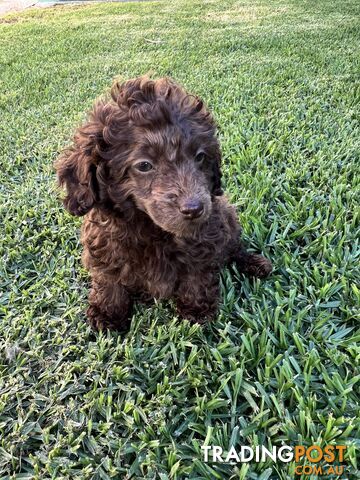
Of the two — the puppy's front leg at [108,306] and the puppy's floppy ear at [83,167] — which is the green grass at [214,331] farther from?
the puppy's floppy ear at [83,167]

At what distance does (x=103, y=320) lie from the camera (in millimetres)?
2729

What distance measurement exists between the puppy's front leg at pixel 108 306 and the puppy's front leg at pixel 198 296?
0.34m

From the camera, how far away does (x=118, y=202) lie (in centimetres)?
225

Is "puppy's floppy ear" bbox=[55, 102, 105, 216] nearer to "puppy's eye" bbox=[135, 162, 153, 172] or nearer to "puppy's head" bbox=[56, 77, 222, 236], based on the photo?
"puppy's head" bbox=[56, 77, 222, 236]

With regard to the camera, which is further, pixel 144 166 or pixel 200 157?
pixel 200 157

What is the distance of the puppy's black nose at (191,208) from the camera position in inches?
80.3

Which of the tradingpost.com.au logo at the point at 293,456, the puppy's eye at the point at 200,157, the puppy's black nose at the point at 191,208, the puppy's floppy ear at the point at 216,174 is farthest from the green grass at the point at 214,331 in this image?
the puppy's eye at the point at 200,157

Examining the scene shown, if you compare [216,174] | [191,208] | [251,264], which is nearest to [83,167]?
[191,208]

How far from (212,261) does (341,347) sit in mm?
909

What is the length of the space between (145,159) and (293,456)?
1.57 meters

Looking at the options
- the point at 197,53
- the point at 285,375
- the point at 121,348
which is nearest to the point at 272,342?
the point at 285,375

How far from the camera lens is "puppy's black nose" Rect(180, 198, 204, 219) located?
204 centimetres

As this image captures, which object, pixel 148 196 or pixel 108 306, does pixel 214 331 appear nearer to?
pixel 108 306

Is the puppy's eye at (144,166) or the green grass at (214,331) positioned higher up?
the puppy's eye at (144,166)
